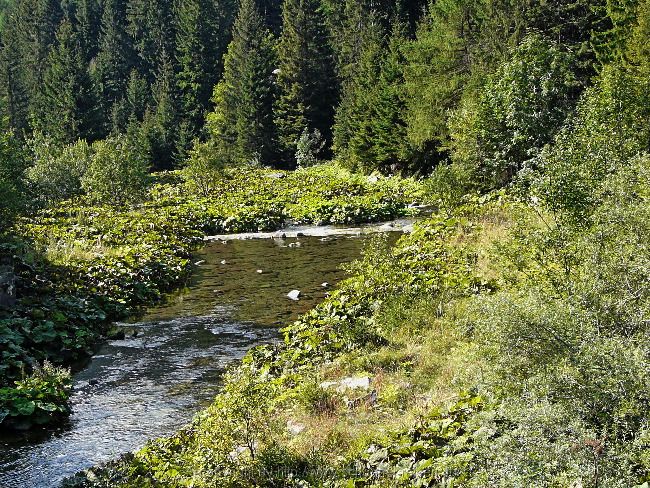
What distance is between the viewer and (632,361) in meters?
5.54

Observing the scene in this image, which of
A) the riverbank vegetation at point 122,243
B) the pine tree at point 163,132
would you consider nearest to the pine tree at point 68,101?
the pine tree at point 163,132

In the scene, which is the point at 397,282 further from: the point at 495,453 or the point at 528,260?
the point at 495,453

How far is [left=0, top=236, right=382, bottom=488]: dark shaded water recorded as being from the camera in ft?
31.2

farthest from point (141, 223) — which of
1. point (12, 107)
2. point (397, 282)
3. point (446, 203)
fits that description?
point (12, 107)

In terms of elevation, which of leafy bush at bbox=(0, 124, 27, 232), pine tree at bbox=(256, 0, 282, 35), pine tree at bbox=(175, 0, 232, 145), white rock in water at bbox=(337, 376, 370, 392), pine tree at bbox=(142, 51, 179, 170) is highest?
pine tree at bbox=(256, 0, 282, 35)

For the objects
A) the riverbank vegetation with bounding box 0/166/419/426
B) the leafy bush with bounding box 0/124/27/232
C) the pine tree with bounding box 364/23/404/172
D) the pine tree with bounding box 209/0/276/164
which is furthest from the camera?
the pine tree with bounding box 209/0/276/164

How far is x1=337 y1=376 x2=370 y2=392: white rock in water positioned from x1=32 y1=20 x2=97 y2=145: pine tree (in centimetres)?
6100

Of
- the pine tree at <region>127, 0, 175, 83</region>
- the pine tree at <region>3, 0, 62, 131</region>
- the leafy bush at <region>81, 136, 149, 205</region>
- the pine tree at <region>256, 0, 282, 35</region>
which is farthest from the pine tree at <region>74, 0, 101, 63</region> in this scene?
the leafy bush at <region>81, 136, 149, 205</region>

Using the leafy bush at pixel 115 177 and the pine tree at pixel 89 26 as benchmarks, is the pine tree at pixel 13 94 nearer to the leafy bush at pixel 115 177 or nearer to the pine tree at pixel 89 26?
the pine tree at pixel 89 26

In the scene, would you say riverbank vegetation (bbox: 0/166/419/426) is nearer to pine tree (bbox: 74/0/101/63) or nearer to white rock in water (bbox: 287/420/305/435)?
white rock in water (bbox: 287/420/305/435)

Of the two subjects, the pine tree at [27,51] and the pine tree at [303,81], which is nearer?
the pine tree at [303,81]

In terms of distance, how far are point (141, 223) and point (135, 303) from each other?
9798 mm

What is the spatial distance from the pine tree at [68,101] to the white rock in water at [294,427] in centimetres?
6161

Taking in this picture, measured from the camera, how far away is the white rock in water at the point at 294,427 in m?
8.58
